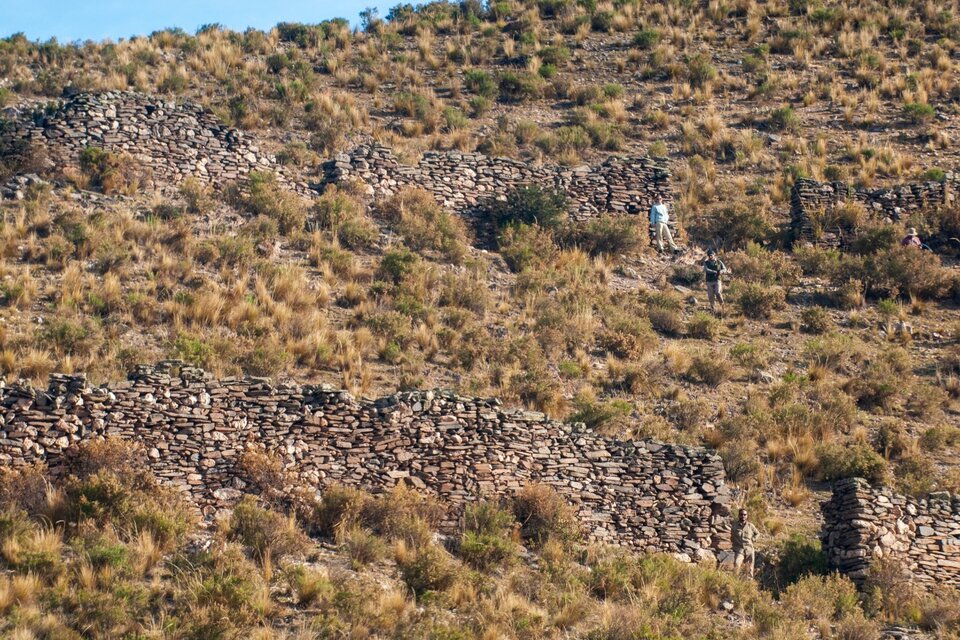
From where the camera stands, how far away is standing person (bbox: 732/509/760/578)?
707 inches

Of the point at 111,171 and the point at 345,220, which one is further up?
the point at 111,171

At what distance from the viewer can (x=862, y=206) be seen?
29875 mm

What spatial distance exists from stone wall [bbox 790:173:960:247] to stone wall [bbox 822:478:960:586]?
1183cm

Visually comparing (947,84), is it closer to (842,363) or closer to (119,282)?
(842,363)

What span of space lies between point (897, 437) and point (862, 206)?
10162mm

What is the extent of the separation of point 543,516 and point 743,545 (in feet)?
9.38

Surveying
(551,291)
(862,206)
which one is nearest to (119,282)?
(551,291)

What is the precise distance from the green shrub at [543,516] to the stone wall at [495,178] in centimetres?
1234

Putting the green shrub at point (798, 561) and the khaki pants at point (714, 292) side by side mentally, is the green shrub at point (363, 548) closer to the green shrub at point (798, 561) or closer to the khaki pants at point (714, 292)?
the green shrub at point (798, 561)

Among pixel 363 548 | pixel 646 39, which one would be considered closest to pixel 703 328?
pixel 363 548

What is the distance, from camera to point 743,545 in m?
18.0

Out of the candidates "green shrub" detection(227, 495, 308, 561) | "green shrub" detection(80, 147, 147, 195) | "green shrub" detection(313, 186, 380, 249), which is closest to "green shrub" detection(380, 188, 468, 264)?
"green shrub" detection(313, 186, 380, 249)

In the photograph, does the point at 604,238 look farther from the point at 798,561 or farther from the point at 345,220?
the point at 798,561

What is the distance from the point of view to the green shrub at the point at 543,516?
17469 millimetres
